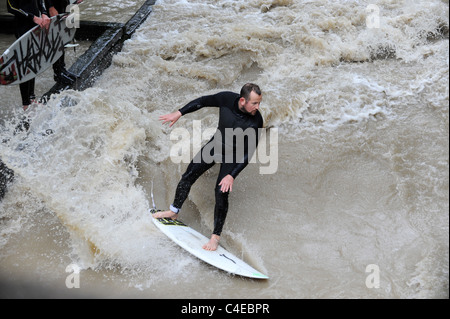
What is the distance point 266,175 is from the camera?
483cm

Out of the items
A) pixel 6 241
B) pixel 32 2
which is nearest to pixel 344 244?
pixel 6 241

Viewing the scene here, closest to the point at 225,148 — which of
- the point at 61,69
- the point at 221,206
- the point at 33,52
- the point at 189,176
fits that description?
Answer: the point at 189,176

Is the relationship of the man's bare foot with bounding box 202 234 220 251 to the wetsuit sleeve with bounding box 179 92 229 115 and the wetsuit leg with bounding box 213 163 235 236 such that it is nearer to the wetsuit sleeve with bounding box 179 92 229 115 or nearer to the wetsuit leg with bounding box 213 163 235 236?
the wetsuit leg with bounding box 213 163 235 236

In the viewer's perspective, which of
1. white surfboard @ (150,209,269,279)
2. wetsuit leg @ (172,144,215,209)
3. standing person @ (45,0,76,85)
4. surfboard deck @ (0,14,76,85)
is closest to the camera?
white surfboard @ (150,209,269,279)

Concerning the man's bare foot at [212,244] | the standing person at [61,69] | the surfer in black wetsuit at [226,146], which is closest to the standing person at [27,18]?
the standing person at [61,69]

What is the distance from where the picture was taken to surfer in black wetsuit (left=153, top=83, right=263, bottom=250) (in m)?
3.90

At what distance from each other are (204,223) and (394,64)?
4.14m

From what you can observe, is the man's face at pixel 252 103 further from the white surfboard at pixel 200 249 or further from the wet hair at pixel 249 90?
the white surfboard at pixel 200 249

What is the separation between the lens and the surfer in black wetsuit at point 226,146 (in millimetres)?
3896

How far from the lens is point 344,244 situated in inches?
157

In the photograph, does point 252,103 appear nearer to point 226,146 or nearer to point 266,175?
point 226,146

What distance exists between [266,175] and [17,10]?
3.37m

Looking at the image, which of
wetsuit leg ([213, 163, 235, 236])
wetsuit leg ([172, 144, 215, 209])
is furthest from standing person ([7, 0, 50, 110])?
wetsuit leg ([213, 163, 235, 236])

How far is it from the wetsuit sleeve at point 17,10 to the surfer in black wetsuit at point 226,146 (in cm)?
230
